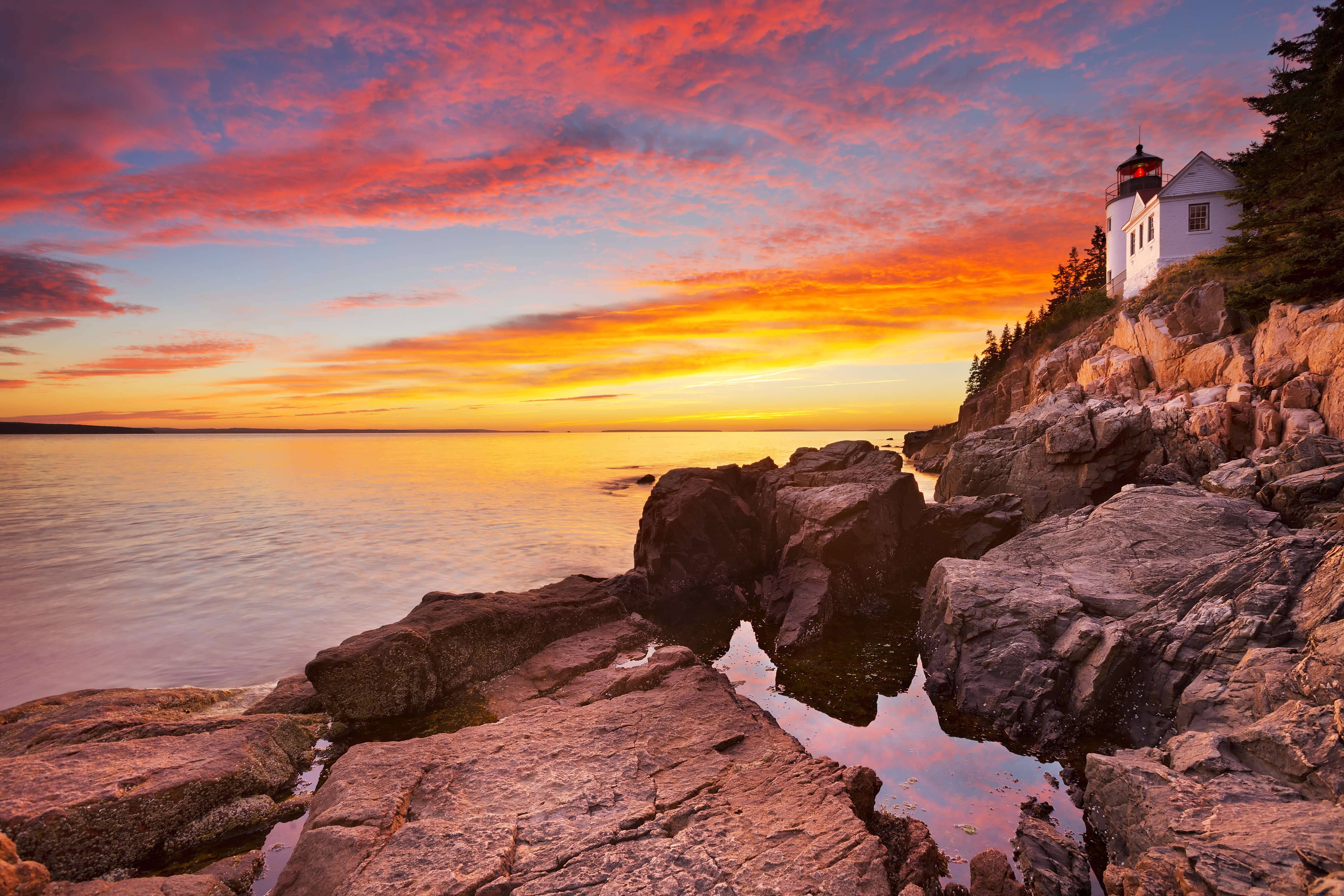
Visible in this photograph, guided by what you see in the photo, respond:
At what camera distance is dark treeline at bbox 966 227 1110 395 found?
2127 inches

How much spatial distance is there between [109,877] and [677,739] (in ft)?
23.4

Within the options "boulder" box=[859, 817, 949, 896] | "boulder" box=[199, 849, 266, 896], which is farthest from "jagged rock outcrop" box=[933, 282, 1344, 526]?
"boulder" box=[199, 849, 266, 896]

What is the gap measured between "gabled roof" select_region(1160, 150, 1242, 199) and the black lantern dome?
35.5ft

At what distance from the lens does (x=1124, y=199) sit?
170ft

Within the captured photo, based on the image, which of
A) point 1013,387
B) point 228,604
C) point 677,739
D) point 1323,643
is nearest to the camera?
point 1323,643

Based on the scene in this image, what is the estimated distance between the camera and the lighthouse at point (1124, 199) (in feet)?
167

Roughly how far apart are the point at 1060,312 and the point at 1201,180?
Result: 50.6ft

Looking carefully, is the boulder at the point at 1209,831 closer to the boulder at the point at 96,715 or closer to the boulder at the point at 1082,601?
the boulder at the point at 1082,601

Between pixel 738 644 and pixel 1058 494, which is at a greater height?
pixel 1058 494

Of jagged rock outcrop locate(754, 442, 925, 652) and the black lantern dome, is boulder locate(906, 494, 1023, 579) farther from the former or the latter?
the black lantern dome

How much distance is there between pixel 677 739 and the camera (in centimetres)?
837

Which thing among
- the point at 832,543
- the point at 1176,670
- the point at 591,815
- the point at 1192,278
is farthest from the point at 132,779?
the point at 1192,278

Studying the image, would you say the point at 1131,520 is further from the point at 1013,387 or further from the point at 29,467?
the point at 29,467

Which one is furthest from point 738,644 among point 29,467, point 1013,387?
point 29,467
